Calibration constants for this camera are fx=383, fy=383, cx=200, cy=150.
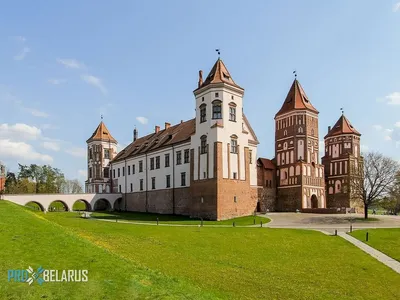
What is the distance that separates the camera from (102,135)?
243ft

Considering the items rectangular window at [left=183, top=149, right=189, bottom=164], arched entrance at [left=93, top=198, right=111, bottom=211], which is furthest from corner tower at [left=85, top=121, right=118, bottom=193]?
rectangular window at [left=183, top=149, right=189, bottom=164]

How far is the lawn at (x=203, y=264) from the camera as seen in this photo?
10852 millimetres

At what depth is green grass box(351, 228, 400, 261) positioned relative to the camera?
916 inches

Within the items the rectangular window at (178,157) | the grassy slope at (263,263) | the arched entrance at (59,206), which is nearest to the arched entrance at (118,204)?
the arched entrance at (59,206)

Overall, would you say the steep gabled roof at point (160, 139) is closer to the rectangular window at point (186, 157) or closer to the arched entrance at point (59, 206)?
the rectangular window at point (186, 157)

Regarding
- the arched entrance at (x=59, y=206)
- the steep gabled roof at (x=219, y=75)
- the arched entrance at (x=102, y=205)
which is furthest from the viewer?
the arched entrance at (x=102, y=205)

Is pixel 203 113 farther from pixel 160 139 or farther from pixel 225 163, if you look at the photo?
pixel 160 139

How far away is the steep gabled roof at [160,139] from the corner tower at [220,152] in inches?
209

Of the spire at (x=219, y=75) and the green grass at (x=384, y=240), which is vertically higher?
the spire at (x=219, y=75)

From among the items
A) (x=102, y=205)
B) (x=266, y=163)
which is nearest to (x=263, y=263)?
(x=266, y=163)

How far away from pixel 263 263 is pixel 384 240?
491 inches

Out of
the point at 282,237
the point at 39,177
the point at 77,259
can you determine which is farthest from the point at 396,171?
the point at 39,177

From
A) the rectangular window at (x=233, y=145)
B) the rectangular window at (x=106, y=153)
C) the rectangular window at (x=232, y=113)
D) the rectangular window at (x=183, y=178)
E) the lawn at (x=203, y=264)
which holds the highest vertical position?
the rectangular window at (x=232, y=113)

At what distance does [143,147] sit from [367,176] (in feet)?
110
